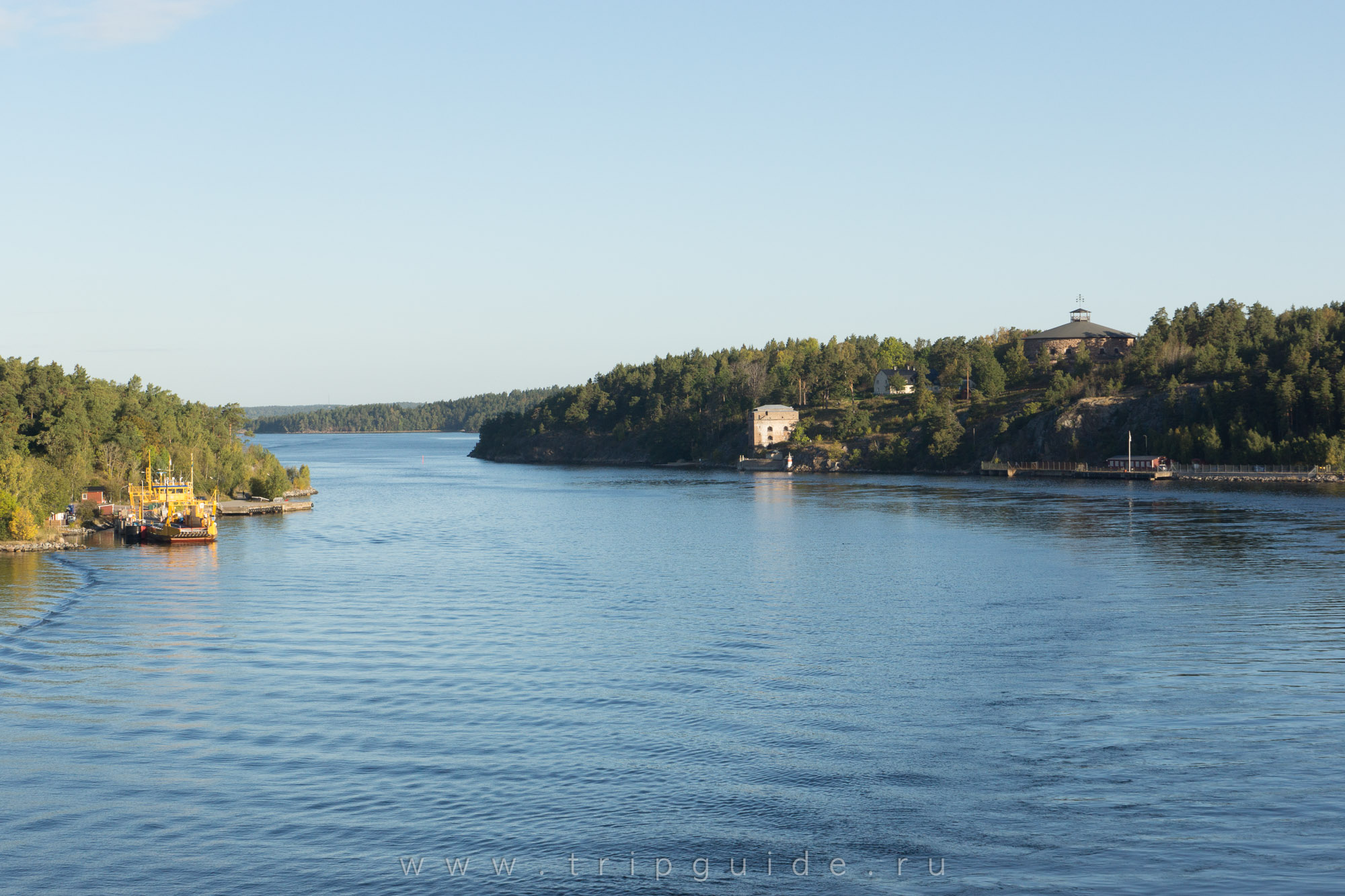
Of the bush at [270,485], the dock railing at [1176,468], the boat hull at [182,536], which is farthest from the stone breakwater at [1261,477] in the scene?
the boat hull at [182,536]

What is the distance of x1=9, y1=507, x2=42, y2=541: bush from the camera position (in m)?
75.1

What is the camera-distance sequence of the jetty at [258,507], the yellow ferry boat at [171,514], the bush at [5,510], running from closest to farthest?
the bush at [5,510]
the yellow ferry boat at [171,514]
the jetty at [258,507]

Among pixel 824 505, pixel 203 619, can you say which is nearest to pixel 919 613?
pixel 203 619

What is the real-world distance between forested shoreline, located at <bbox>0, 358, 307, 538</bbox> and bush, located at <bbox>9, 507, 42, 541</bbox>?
0.07 m

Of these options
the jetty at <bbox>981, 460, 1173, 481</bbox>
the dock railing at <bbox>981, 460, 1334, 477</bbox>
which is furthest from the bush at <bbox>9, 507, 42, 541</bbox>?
the dock railing at <bbox>981, 460, 1334, 477</bbox>

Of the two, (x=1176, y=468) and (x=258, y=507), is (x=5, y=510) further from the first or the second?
(x=1176, y=468)

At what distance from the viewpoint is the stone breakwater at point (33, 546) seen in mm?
73000

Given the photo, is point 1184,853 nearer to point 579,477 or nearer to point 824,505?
point 824,505

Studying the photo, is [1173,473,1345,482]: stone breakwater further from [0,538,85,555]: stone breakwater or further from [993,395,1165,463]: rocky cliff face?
[0,538,85,555]: stone breakwater

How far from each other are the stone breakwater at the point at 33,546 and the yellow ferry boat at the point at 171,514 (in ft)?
19.4

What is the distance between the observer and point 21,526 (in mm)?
75312

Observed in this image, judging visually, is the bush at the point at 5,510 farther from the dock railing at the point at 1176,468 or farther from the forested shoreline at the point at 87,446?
the dock railing at the point at 1176,468

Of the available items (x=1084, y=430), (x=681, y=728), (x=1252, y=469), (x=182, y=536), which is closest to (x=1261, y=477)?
(x=1252, y=469)

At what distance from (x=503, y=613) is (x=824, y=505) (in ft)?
250
